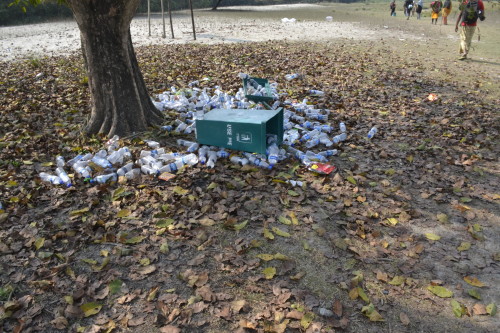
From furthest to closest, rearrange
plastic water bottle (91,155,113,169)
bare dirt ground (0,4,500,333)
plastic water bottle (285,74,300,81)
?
plastic water bottle (285,74,300,81) → plastic water bottle (91,155,113,169) → bare dirt ground (0,4,500,333)

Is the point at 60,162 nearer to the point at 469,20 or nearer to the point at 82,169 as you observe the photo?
the point at 82,169

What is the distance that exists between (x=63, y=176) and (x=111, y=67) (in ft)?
5.14

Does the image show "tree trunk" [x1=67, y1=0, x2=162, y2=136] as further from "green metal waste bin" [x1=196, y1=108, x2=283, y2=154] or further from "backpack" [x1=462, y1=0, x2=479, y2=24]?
"backpack" [x1=462, y1=0, x2=479, y2=24]

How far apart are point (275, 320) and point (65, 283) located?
1.58 m

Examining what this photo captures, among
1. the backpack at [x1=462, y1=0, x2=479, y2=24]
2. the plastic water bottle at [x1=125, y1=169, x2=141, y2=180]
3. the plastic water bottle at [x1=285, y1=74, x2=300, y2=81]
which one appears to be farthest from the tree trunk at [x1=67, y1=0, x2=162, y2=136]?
the backpack at [x1=462, y1=0, x2=479, y2=24]

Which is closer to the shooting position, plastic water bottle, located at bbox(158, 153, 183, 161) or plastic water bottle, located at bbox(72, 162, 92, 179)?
plastic water bottle, located at bbox(72, 162, 92, 179)

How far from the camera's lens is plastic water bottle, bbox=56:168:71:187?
4.02 metres

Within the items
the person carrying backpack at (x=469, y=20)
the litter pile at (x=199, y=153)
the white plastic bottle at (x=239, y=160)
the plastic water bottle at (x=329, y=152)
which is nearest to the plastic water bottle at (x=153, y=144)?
the litter pile at (x=199, y=153)

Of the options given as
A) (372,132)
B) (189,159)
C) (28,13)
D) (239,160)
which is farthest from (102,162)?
(28,13)

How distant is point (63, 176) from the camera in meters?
4.09

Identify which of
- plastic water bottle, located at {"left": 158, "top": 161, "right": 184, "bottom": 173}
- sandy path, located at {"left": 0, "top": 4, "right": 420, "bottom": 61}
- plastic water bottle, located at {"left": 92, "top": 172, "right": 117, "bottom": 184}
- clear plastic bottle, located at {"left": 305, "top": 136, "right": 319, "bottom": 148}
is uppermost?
sandy path, located at {"left": 0, "top": 4, "right": 420, "bottom": 61}

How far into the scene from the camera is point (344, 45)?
13445mm

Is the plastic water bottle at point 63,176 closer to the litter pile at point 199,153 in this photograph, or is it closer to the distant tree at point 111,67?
the litter pile at point 199,153

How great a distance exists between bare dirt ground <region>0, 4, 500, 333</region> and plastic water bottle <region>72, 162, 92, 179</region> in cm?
11
